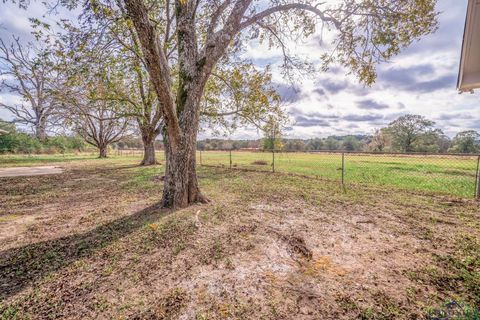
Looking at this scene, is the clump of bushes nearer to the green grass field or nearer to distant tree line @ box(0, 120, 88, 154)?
distant tree line @ box(0, 120, 88, 154)

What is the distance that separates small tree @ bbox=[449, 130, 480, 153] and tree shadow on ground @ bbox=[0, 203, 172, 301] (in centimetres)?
5711

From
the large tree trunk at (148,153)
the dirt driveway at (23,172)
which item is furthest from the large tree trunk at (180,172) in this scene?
the large tree trunk at (148,153)

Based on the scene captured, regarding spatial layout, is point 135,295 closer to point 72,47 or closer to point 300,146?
point 72,47

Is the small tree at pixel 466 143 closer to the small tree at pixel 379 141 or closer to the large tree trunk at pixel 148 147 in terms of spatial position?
the small tree at pixel 379 141

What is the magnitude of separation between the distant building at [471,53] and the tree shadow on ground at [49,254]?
22.4ft

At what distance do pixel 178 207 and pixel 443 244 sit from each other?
16.9ft

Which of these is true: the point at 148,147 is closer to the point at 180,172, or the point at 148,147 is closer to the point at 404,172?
the point at 180,172

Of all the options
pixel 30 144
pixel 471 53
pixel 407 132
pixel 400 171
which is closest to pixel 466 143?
pixel 407 132

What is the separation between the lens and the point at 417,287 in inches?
91.7

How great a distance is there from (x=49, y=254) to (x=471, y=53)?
8.08m

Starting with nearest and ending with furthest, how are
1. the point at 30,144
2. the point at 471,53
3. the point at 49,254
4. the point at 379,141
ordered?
the point at 49,254, the point at 471,53, the point at 30,144, the point at 379,141

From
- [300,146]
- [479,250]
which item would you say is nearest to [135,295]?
[479,250]

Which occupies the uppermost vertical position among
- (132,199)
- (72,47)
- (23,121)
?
(72,47)

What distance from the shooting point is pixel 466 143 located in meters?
41.6
